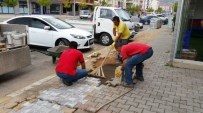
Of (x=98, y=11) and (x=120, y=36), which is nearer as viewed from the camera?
(x=120, y=36)

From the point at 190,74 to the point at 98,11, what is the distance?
260 inches

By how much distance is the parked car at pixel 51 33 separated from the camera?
9.40 meters

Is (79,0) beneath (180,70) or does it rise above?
above

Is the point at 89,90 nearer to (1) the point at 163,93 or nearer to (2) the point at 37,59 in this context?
(1) the point at 163,93

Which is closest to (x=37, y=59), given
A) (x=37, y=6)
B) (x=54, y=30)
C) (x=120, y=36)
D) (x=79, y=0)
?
(x=54, y=30)

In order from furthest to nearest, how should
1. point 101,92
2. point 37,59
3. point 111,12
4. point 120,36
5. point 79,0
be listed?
point 79,0
point 111,12
point 37,59
point 120,36
point 101,92

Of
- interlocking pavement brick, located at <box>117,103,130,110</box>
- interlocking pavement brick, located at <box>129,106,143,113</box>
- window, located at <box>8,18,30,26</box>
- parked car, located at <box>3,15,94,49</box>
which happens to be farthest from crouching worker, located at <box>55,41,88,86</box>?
window, located at <box>8,18,30,26</box>

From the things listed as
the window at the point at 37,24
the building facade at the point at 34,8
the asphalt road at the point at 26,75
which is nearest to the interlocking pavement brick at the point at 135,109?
the asphalt road at the point at 26,75

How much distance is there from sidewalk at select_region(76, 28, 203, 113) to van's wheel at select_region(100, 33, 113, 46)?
5.20m

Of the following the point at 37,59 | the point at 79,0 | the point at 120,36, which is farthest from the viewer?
the point at 79,0

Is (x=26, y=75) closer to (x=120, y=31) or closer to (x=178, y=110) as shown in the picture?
(x=120, y=31)

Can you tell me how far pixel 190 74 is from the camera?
652 cm

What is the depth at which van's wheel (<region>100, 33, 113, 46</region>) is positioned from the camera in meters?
11.6

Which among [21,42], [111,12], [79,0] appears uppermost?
[79,0]
